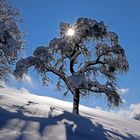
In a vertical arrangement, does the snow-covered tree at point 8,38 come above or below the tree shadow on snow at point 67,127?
above

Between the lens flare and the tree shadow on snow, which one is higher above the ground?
the lens flare

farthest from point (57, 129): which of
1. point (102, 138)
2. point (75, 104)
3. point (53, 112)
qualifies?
point (75, 104)

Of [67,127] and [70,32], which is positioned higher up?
[70,32]

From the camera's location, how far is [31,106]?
19.0m

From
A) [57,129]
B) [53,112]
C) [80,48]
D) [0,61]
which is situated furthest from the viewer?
[80,48]

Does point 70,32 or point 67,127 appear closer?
point 67,127

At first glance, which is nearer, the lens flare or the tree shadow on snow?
the tree shadow on snow

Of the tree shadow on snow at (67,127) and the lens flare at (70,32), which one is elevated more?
the lens flare at (70,32)

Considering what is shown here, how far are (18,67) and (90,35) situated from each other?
561 cm

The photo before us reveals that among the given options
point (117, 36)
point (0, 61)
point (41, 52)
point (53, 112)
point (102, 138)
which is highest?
point (117, 36)

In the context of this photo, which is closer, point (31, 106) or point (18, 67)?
point (31, 106)

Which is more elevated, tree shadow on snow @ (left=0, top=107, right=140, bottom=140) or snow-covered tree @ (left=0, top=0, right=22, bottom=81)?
snow-covered tree @ (left=0, top=0, right=22, bottom=81)

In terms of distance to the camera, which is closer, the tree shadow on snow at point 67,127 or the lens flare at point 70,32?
the tree shadow on snow at point 67,127

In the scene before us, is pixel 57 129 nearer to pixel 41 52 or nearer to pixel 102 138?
pixel 102 138
